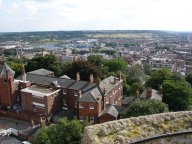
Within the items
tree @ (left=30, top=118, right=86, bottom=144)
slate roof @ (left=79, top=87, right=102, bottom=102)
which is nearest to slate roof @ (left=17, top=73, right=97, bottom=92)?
slate roof @ (left=79, top=87, right=102, bottom=102)

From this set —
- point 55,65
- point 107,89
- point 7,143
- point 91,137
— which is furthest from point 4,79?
point 91,137

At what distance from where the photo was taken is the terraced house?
35.8 metres

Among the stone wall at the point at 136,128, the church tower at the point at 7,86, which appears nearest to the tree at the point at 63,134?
the stone wall at the point at 136,128

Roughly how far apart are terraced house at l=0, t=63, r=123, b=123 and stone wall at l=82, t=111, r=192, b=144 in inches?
1056

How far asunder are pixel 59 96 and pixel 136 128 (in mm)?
34081

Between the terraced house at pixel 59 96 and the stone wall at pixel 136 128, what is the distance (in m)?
26.8

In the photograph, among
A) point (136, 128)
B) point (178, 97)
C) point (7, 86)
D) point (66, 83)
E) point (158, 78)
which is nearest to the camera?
point (136, 128)

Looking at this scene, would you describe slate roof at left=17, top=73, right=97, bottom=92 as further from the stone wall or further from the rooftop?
the stone wall

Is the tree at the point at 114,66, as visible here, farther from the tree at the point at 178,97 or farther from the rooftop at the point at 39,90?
the rooftop at the point at 39,90

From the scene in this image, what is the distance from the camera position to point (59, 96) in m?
40.8

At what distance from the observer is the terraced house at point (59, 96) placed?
35.8 metres

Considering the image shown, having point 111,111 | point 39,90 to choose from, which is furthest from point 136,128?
point 39,90

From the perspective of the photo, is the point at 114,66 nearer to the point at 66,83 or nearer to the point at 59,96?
the point at 66,83

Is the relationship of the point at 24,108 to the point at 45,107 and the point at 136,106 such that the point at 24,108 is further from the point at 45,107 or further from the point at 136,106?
the point at 136,106
